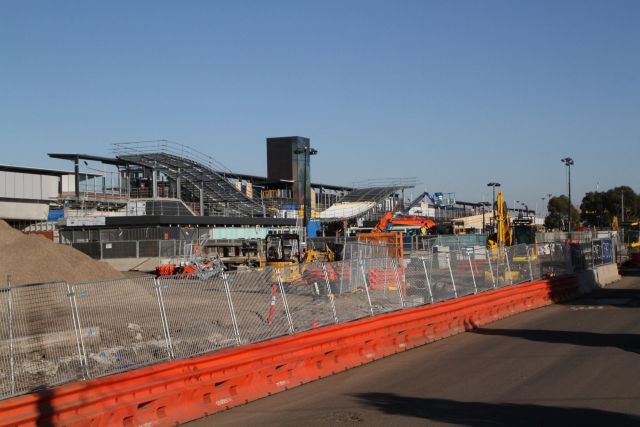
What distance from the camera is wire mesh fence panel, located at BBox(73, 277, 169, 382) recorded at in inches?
428

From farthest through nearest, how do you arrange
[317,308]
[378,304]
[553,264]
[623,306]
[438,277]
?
[553,264] → [623,306] → [438,277] → [378,304] → [317,308]

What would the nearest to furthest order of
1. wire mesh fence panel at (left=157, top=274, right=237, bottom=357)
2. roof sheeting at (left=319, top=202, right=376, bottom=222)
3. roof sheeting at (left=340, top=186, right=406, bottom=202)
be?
wire mesh fence panel at (left=157, top=274, right=237, bottom=357), roof sheeting at (left=319, top=202, right=376, bottom=222), roof sheeting at (left=340, top=186, right=406, bottom=202)

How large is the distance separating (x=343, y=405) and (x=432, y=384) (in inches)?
75.3

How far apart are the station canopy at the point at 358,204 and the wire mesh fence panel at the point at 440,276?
5936cm

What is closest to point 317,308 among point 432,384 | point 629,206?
point 432,384

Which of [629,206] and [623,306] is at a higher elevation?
[629,206]

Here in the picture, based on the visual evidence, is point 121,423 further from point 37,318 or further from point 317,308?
point 317,308

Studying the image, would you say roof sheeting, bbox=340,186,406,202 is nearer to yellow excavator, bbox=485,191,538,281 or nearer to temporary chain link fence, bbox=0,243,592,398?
yellow excavator, bbox=485,191,538,281

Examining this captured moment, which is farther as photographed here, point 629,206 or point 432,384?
point 629,206

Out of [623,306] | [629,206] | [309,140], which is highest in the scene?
[309,140]

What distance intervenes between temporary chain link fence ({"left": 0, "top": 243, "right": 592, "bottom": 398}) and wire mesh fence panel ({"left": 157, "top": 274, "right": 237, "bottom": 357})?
0.02 metres

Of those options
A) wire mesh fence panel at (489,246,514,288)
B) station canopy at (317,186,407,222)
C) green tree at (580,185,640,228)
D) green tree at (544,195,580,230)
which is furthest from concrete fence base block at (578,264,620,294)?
green tree at (544,195,580,230)

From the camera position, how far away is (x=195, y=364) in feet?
33.0

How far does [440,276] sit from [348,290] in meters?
4.42
